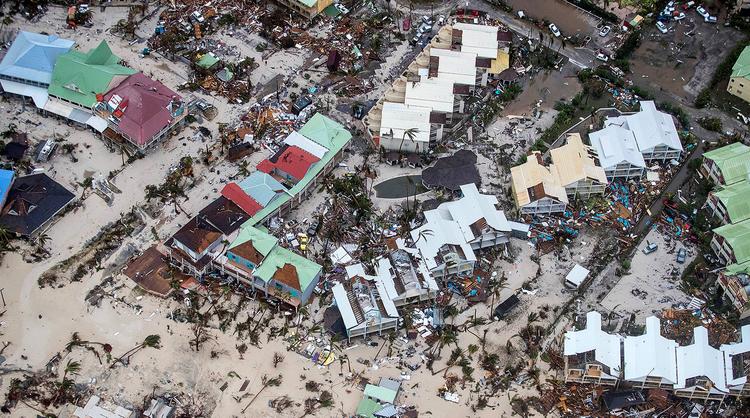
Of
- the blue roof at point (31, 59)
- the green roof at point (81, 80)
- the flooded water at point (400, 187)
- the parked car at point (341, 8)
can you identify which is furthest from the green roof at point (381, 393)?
the parked car at point (341, 8)

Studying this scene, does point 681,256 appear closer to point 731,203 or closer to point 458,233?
point 731,203

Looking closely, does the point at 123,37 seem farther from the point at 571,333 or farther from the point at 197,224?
the point at 571,333

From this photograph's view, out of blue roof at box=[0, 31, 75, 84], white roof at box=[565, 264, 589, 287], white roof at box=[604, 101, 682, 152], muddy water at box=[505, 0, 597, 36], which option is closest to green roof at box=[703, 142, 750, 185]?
white roof at box=[604, 101, 682, 152]

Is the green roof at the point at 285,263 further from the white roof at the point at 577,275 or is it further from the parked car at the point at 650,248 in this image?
the parked car at the point at 650,248

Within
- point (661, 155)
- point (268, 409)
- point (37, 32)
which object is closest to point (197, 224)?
point (268, 409)

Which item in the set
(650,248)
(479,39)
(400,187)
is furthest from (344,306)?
(479,39)

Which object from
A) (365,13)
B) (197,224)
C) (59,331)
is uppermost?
(365,13)
